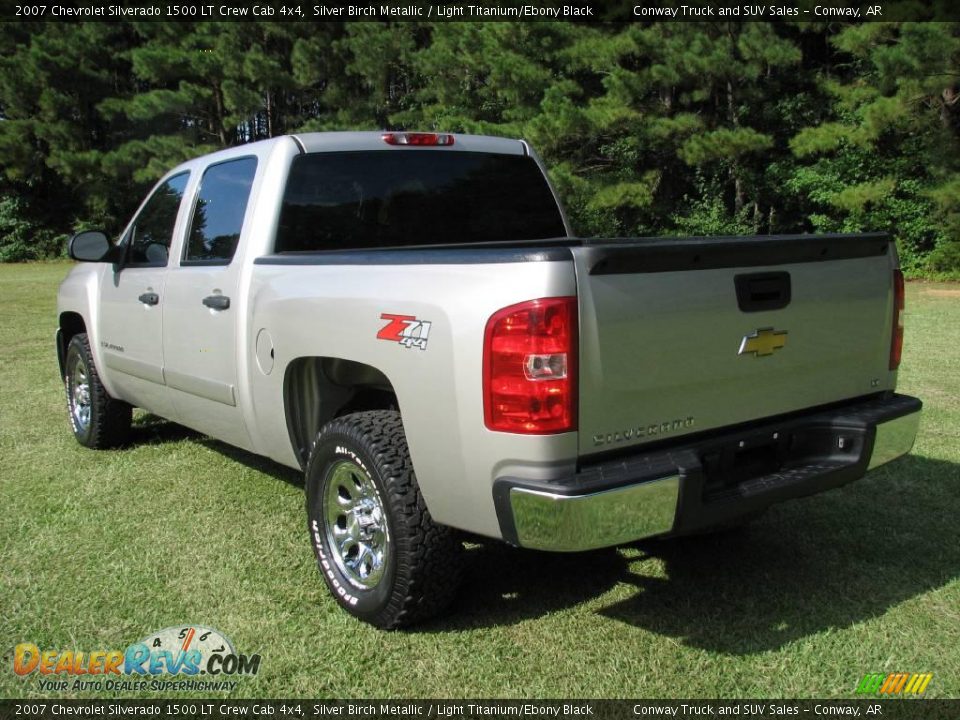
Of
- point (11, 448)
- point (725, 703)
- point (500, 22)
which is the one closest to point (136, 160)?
point (500, 22)

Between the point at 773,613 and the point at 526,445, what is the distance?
1412mm

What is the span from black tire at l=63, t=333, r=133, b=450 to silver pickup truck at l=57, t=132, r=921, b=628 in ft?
4.01

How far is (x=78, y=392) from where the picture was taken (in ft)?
19.5

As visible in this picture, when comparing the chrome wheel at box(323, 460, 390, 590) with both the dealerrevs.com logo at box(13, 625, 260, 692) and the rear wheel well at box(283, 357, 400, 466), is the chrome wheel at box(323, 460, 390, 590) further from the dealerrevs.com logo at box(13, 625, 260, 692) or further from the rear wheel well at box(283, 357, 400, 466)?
the dealerrevs.com logo at box(13, 625, 260, 692)

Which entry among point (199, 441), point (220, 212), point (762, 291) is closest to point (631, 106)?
point (199, 441)

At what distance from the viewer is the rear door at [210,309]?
3.99m

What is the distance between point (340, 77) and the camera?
94.3 feet

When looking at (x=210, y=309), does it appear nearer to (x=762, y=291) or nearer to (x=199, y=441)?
(x=199, y=441)

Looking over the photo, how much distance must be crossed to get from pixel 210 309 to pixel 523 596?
1993 mm

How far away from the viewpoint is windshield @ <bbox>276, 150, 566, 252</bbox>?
13.0ft

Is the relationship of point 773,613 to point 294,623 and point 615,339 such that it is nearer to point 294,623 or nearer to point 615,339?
point 615,339

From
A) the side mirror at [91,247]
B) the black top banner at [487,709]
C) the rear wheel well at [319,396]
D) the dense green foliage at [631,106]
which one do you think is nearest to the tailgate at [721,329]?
the black top banner at [487,709]

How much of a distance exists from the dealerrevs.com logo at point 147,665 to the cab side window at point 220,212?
68.6 inches

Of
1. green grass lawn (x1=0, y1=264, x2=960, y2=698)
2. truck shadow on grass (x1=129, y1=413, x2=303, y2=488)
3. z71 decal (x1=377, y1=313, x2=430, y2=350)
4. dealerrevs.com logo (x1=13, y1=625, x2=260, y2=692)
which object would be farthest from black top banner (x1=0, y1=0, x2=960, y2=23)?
dealerrevs.com logo (x1=13, y1=625, x2=260, y2=692)
